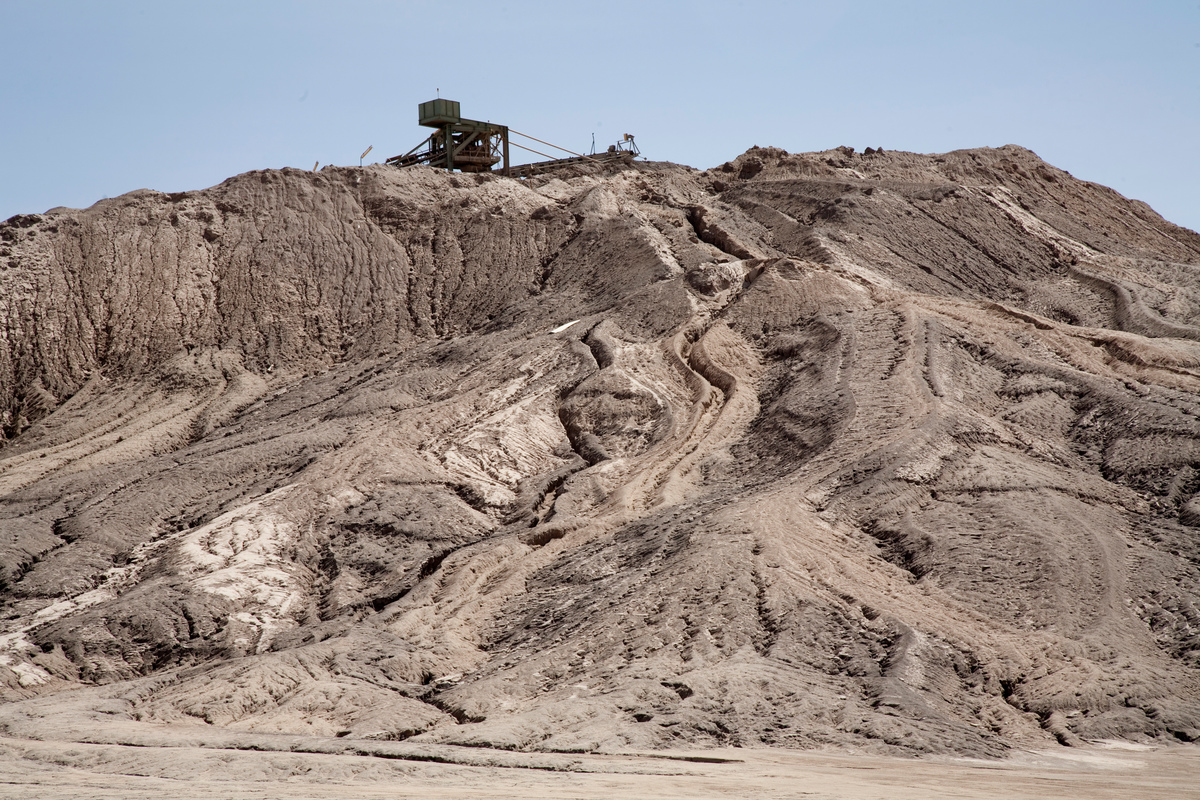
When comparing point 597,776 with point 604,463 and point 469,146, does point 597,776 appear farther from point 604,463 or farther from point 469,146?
point 469,146

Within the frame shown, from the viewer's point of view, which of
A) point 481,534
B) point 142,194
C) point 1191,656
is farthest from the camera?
point 142,194

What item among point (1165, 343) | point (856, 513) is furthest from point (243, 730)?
point (1165, 343)

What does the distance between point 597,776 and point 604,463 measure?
31.6ft

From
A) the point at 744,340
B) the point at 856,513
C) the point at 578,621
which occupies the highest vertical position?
the point at 744,340

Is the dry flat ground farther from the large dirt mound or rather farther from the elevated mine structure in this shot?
the elevated mine structure

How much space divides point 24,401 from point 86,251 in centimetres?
450


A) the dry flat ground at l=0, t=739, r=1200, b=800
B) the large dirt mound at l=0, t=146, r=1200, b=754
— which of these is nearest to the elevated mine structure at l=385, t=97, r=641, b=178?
Result: the large dirt mound at l=0, t=146, r=1200, b=754

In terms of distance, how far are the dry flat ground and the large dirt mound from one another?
0.67m

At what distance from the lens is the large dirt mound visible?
Answer: 1120 centimetres

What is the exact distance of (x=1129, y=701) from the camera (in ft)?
34.1

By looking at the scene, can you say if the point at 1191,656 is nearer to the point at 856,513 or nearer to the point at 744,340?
the point at 856,513

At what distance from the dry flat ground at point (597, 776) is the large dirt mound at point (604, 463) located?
0.67 meters

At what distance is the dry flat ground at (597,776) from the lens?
7523 millimetres

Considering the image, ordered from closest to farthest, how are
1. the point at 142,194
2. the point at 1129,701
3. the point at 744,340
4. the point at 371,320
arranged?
1. the point at 1129,701
2. the point at 744,340
3. the point at 371,320
4. the point at 142,194
